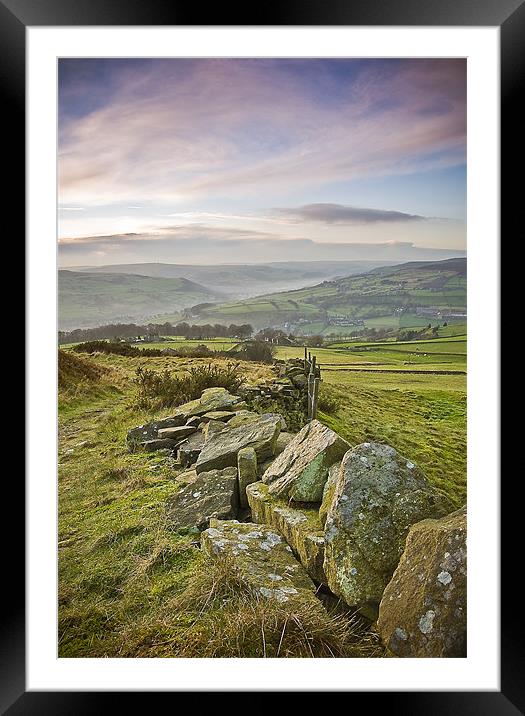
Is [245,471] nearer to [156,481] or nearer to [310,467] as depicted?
[310,467]

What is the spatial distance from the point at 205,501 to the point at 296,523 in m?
0.52

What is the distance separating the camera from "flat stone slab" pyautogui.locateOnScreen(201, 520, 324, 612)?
2453 millimetres

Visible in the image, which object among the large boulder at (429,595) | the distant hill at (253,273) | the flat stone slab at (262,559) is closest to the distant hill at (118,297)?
the distant hill at (253,273)

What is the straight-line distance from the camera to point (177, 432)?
10.2 feet

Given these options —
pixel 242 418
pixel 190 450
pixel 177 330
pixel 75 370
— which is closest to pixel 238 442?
pixel 242 418

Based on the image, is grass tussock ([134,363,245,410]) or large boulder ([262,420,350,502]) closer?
large boulder ([262,420,350,502])

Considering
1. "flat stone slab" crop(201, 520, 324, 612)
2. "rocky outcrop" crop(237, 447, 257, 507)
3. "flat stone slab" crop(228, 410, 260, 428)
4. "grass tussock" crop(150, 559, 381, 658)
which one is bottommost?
"grass tussock" crop(150, 559, 381, 658)

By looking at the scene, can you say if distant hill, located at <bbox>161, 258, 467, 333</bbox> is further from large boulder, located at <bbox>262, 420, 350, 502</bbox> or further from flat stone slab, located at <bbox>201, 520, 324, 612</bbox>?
flat stone slab, located at <bbox>201, 520, 324, 612</bbox>

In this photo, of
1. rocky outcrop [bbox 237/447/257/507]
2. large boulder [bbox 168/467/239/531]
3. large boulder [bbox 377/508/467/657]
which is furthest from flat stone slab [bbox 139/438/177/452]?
large boulder [bbox 377/508/467/657]
